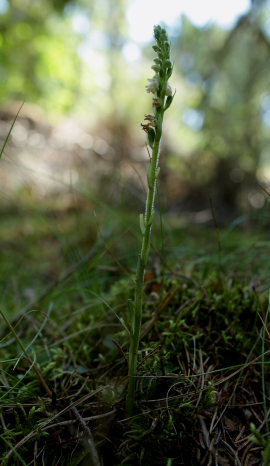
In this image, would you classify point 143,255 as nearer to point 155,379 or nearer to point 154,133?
point 154,133

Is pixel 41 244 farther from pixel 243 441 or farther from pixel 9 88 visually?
pixel 9 88

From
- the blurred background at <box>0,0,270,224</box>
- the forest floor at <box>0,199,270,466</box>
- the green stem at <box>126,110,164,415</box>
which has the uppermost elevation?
the blurred background at <box>0,0,270,224</box>

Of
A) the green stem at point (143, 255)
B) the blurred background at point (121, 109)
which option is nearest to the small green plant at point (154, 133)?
the green stem at point (143, 255)

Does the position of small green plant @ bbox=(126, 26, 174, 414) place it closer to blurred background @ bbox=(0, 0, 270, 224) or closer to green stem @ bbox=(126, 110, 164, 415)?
green stem @ bbox=(126, 110, 164, 415)

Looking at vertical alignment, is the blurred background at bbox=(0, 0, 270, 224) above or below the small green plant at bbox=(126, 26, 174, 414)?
above

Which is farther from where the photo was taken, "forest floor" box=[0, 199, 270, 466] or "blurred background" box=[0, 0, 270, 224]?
"blurred background" box=[0, 0, 270, 224]

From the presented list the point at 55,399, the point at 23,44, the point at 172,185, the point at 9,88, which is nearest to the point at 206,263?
the point at 55,399

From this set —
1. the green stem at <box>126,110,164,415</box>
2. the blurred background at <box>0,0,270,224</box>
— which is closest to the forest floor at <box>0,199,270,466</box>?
the green stem at <box>126,110,164,415</box>

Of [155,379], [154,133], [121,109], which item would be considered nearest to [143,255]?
[154,133]
